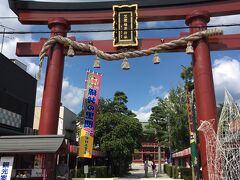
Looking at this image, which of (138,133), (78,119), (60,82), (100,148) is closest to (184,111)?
(138,133)

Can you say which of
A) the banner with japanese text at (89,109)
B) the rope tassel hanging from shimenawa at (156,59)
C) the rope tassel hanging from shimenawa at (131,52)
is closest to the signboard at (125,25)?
the rope tassel hanging from shimenawa at (131,52)

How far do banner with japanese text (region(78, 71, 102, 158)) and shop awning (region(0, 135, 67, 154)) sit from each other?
741cm

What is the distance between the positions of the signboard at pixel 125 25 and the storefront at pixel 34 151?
505 cm

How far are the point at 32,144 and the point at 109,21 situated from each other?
21.5 ft

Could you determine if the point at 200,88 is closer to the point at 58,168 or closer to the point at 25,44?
the point at 58,168

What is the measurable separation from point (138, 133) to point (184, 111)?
7.18 m

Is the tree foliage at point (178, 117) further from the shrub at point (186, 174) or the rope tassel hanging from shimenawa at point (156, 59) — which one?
the rope tassel hanging from shimenawa at point (156, 59)

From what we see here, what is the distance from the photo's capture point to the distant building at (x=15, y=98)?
16969 mm

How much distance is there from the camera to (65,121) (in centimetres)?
4044

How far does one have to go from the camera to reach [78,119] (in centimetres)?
4184

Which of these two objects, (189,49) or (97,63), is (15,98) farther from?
(189,49)

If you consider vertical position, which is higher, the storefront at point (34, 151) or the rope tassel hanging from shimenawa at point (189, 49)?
the rope tassel hanging from shimenawa at point (189, 49)

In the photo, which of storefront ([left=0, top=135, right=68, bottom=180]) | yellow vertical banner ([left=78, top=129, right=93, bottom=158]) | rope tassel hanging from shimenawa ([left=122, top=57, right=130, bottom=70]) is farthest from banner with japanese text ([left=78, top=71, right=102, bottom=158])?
storefront ([left=0, top=135, right=68, bottom=180])

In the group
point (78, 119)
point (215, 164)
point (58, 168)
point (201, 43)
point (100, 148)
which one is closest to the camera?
point (215, 164)
